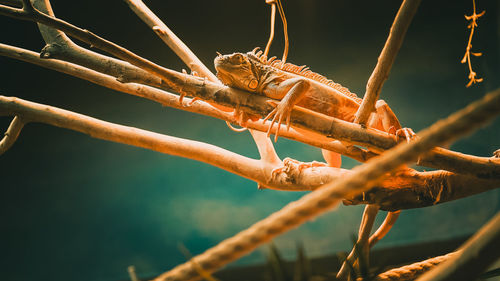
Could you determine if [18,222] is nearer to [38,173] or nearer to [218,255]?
[38,173]

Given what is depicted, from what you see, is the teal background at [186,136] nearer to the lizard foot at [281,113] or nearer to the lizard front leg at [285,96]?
the lizard front leg at [285,96]

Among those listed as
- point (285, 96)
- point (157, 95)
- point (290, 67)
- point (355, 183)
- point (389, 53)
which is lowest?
point (355, 183)

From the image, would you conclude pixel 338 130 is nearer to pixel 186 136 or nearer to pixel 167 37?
pixel 167 37

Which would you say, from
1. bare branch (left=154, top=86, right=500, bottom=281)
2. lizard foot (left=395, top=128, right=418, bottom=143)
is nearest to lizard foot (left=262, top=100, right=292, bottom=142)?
lizard foot (left=395, top=128, right=418, bottom=143)

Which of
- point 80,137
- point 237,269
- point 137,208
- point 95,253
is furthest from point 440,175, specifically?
point 80,137

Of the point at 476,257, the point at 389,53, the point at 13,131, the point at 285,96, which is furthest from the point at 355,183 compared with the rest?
the point at 13,131

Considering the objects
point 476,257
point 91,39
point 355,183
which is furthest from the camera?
point 91,39

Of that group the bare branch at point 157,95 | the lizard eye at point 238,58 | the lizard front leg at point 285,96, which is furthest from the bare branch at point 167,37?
the lizard front leg at point 285,96
